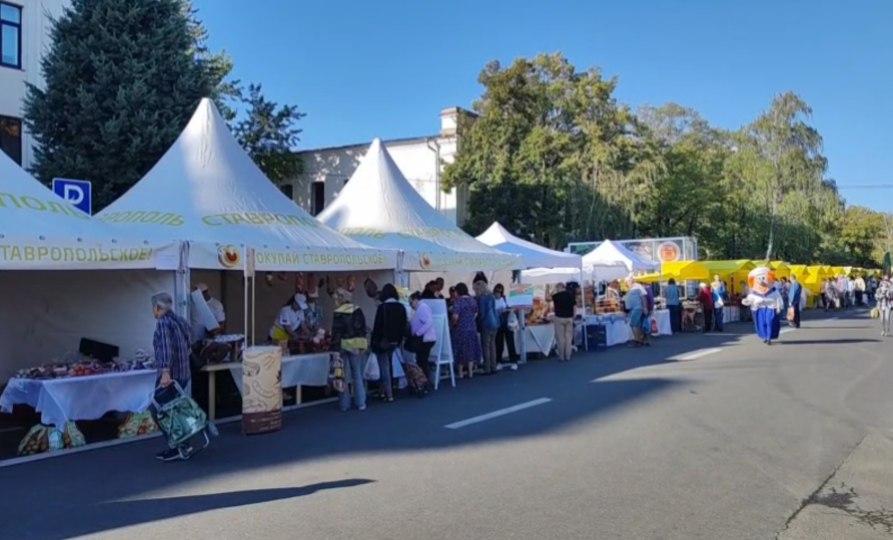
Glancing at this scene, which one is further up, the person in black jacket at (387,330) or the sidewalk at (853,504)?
the person in black jacket at (387,330)

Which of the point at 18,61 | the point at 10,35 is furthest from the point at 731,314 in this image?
the point at 10,35

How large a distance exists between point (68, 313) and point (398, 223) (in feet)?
21.6

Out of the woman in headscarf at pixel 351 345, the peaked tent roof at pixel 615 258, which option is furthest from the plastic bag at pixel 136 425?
the peaked tent roof at pixel 615 258

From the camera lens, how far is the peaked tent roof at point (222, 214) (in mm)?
10438

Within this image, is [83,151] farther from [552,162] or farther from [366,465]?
[552,162]

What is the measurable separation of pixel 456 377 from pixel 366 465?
21.9ft

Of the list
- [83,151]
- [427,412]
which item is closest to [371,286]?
[427,412]

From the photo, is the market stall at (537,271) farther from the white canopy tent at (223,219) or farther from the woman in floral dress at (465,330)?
the white canopy tent at (223,219)

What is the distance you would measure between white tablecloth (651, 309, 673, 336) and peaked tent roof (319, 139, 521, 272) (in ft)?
28.9

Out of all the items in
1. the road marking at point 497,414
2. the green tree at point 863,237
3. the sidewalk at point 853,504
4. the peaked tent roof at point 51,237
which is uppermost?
the green tree at point 863,237

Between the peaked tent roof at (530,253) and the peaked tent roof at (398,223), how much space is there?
1638 millimetres

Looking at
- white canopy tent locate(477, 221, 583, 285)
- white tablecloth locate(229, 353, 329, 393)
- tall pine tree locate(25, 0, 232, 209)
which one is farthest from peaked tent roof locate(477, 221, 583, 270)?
tall pine tree locate(25, 0, 232, 209)

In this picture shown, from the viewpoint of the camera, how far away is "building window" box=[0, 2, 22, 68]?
23750 millimetres

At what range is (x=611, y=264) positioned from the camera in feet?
70.8
